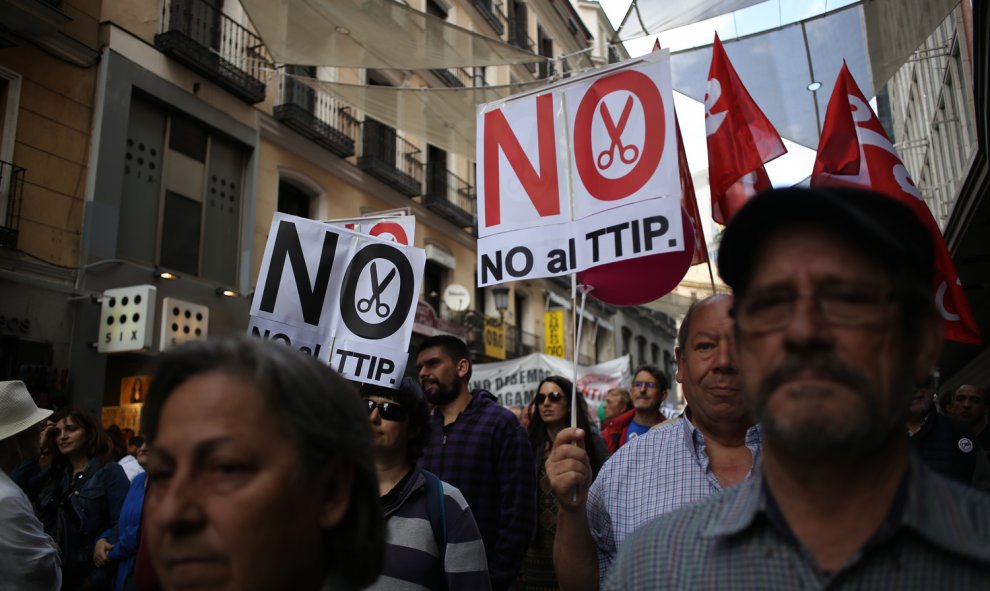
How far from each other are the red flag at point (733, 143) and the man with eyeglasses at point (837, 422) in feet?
11.5

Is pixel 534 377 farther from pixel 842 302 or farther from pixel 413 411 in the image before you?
pixel 842 302

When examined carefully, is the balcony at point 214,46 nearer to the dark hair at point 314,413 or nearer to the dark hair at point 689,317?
the dark hair at point 689,317

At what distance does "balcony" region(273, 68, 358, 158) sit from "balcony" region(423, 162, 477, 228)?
11.4ft

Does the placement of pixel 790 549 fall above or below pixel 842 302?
below

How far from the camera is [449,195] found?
859 inches

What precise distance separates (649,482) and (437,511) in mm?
860

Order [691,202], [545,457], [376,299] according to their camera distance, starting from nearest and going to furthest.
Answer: [691,202], [376,299], [545,457]

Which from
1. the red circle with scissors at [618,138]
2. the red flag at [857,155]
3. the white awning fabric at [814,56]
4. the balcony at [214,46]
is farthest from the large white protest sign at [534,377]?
the red circle with scissors at [618,138]

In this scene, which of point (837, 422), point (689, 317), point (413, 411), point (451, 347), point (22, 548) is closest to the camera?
point (837, 422)

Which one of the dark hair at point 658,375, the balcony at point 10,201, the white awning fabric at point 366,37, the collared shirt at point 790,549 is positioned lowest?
the collared shirt at point 790,549

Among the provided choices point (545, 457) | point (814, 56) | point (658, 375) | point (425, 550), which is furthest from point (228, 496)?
point (814, 56)

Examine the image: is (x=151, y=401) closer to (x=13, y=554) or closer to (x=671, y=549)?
(x=671, y=549)

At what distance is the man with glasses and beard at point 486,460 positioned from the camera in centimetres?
414

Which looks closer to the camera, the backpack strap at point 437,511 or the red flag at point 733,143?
the backpack strap at point 437,511
